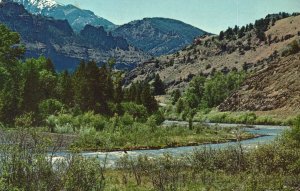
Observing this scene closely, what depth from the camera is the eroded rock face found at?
119 metres

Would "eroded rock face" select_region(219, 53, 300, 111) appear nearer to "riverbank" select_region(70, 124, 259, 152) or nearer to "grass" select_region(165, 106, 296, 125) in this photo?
"grass" select_region(165, 106, 296, 125)

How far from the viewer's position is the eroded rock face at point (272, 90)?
11912cm

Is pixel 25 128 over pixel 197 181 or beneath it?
over

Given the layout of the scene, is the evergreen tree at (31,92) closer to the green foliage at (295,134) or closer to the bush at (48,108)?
the bush at (48,108)

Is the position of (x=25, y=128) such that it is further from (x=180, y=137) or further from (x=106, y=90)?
(x=106, y=90)

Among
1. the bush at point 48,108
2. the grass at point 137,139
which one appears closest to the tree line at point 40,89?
the bush at point 48,108

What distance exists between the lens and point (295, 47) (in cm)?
13912

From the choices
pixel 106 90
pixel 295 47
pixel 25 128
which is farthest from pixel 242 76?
pixel 25 128


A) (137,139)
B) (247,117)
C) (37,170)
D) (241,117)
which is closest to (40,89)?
(137,139)

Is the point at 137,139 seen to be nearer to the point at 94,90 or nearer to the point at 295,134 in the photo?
the point at 295,134

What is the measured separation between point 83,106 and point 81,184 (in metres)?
70.7

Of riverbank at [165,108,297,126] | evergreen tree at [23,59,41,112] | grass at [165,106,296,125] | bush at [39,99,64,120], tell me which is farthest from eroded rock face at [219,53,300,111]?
evergreen tree at [23,59,41,112]

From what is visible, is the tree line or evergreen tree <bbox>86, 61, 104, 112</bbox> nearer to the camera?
the tree line

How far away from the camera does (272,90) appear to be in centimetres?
12675
